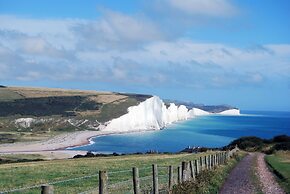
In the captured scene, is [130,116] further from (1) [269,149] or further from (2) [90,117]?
(1) [269,149]

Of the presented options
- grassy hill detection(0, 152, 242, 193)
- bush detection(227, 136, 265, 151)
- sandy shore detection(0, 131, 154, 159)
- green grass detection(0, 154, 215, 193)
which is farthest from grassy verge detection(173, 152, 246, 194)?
sandy shore detection(0, 131, 154, 159)

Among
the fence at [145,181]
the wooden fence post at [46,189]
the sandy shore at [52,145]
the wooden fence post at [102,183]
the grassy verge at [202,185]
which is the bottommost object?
the sandy shore at [52,145]

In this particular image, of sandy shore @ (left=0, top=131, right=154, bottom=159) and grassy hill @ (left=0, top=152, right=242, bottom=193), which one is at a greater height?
grassy hill @ (left=0, top=152, right=242, bottom=193)

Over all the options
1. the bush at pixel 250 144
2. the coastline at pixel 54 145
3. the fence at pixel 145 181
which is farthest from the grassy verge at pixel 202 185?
the coastline at pixel 54 145

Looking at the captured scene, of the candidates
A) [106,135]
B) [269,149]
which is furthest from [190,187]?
[106,135]

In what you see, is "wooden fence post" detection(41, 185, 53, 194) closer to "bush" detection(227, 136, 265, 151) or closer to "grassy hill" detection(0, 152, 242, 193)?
"grassy hill" detection(0, 152, 242, 193)

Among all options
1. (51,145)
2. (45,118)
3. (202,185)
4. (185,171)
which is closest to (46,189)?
(185,171)

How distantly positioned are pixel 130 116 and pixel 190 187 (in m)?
181

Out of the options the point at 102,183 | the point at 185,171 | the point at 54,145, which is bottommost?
the point at 54,145

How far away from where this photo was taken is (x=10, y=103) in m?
196

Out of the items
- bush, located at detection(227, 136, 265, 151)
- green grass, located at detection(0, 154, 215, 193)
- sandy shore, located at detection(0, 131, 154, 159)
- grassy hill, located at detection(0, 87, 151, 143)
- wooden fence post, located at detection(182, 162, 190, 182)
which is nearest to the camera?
wooden fence post, located at detection(182, 162, 190, 182)

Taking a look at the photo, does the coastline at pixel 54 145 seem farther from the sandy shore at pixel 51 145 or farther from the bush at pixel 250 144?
the bush at pixel 250 144

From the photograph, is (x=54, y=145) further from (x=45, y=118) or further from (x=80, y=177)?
(x=80, y=177)

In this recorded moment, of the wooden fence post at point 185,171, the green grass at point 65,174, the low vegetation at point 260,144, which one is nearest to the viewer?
the wooden fence post at point 185,171
